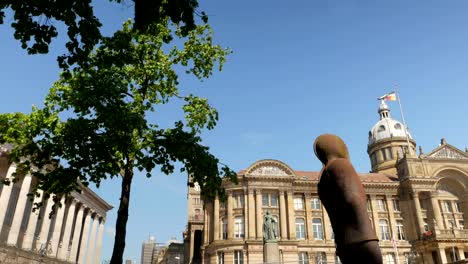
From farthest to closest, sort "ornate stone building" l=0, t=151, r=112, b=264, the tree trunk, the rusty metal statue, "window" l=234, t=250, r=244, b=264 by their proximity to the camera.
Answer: "window" l=234, t=250, r=244, b=264, "ornate stone building" l=0, t=151, r=112, b=264, the tree trunk, the rusty metal statue

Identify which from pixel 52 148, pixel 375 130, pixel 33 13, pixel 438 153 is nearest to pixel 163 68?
pixel 52 148

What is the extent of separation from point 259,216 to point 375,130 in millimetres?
35594

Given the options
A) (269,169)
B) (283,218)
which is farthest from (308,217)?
(269,169)

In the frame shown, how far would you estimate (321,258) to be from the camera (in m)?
47.9

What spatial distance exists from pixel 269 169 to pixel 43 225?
2858 centimetres

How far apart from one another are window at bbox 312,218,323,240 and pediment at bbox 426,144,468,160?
20.3 m

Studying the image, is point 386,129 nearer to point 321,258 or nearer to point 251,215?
point 321,258

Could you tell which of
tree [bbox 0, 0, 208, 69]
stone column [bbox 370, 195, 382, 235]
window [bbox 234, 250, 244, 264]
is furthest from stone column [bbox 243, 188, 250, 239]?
tree [bbox 0, 0, 208, 69]

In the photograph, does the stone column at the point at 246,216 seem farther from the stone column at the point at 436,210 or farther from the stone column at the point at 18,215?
the stone column at the point at 436,210

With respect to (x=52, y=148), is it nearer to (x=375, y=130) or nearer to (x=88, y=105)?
(x=88, y=105)

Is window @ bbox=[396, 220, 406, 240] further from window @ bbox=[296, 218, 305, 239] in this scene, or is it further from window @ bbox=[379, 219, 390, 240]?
window @ bbox=[296, 218, 305, 239]

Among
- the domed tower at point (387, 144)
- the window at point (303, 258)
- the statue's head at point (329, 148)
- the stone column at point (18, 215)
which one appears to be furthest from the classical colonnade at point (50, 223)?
the domed tower at point (387, 144)

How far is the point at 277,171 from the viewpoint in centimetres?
5138

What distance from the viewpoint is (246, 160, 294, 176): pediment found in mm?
50594
